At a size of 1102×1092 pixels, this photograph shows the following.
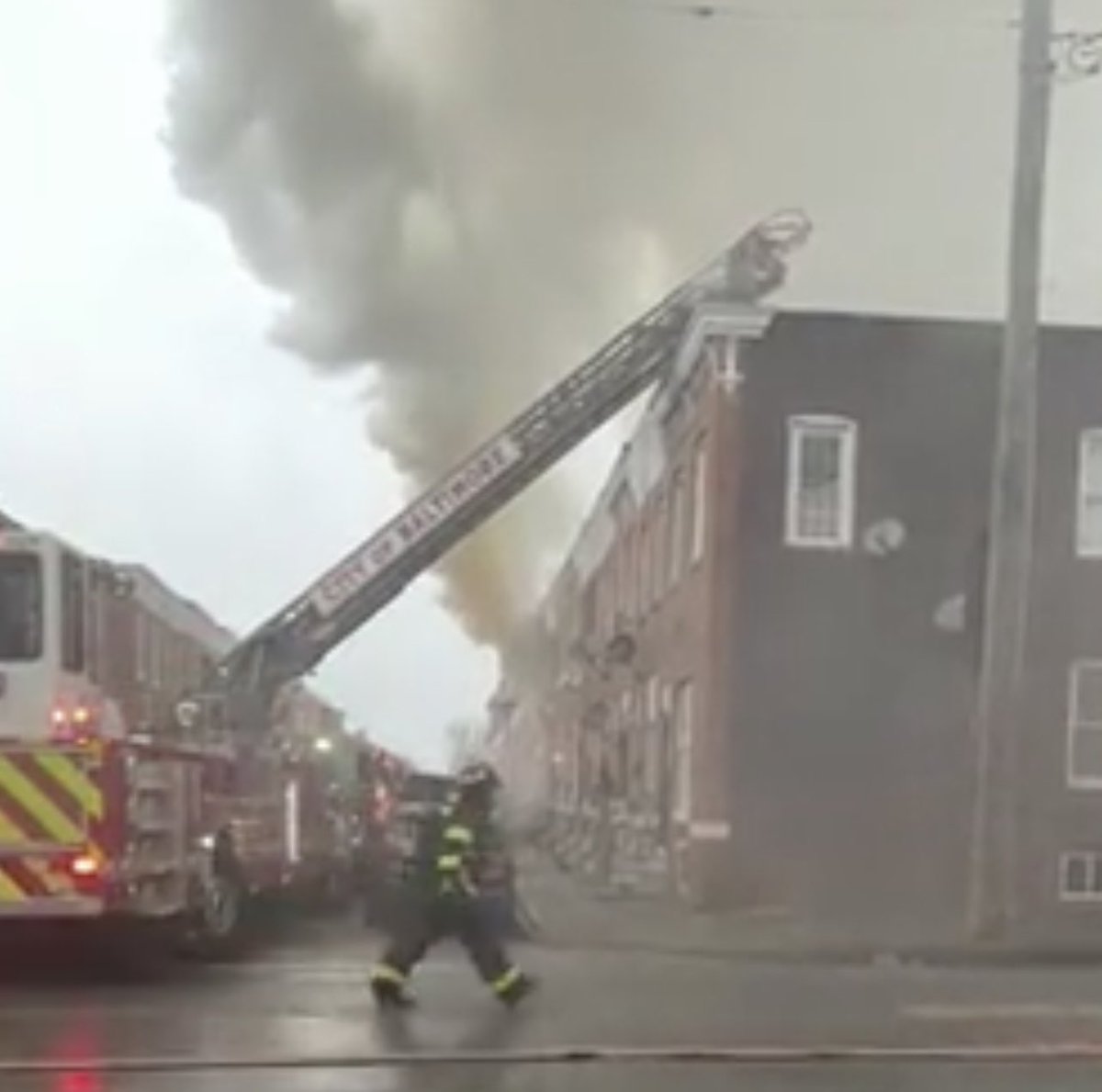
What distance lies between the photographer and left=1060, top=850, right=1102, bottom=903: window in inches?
925

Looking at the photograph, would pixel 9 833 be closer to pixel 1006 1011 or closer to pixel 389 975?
pixel 389 975

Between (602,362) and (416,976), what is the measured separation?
1078cm

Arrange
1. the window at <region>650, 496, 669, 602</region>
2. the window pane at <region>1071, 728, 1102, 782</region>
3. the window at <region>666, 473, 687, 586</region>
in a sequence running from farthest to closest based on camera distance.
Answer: the window at <region>650, 496, 669, 602</region>
the window at <region>666, 473, 687, 586</region>
the window pane at <region>1071, 728, 1102, 782</region>

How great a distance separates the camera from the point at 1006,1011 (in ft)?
41.6

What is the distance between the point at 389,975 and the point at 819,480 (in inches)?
498

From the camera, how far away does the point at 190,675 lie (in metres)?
19.1

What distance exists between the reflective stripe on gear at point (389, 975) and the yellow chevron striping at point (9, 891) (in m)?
2.12

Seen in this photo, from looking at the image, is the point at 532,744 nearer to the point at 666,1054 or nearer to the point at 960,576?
the point at 960,576

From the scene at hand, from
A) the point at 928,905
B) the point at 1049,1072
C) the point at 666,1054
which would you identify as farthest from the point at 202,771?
the point at 928,905

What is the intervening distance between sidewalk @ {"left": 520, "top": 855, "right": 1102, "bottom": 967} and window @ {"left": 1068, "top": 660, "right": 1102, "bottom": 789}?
3.49m

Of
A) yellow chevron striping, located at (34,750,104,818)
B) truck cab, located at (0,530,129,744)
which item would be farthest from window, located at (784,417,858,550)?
yellow chevron striping, located at (34,750,104,818)

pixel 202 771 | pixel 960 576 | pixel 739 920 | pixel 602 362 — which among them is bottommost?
pixel 739 920

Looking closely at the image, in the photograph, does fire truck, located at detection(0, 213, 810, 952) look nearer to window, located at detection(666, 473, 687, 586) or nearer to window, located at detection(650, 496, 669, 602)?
window, located at detection(666, 473, 687, 586)

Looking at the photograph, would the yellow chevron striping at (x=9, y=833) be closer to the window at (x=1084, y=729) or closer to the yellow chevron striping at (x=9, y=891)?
the yellow chevron striping at (x=9, y=891)
